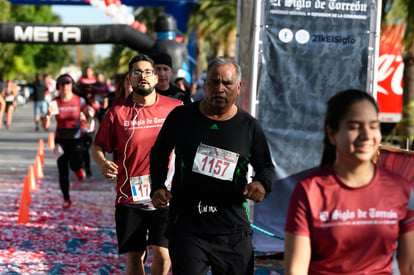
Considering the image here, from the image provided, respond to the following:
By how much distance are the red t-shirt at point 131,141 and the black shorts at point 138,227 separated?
6 cm

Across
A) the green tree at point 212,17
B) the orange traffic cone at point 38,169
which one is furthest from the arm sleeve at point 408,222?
the green tree at point 212,17

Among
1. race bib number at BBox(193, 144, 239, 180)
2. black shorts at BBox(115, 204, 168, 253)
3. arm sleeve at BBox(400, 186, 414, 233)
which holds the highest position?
race bib number at BBox(193, 144, 239, 180)

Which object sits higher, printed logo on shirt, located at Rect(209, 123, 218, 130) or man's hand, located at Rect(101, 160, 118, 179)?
printed logo on shirt, located at Rect(209, 123, 218, 130)

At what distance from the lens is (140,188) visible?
5.65 metres

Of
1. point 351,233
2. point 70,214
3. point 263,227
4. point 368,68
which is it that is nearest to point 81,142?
point 70,214

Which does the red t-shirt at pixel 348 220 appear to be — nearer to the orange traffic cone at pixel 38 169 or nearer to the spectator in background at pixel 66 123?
the spectator in background at pixel 66 123

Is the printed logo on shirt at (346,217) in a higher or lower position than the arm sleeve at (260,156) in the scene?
lower

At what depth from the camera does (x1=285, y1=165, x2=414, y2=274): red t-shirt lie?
121 inches

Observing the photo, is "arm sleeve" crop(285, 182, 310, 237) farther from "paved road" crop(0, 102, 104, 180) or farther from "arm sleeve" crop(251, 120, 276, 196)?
"paved road" crop(0, 102, 104, 180)

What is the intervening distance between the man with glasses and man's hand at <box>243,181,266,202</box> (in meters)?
1.46

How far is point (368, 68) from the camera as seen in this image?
7184mm

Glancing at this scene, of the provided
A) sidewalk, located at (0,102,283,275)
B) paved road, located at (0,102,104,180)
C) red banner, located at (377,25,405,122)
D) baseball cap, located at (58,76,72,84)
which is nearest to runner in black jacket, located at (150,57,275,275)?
sidewalk, located at (0,102,283,275)

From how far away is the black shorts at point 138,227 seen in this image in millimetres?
5688

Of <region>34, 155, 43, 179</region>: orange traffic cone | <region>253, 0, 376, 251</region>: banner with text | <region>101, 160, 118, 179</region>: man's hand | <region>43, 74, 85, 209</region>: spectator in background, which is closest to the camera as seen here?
<region>101, 160, 118, 179</region>: man's hand
